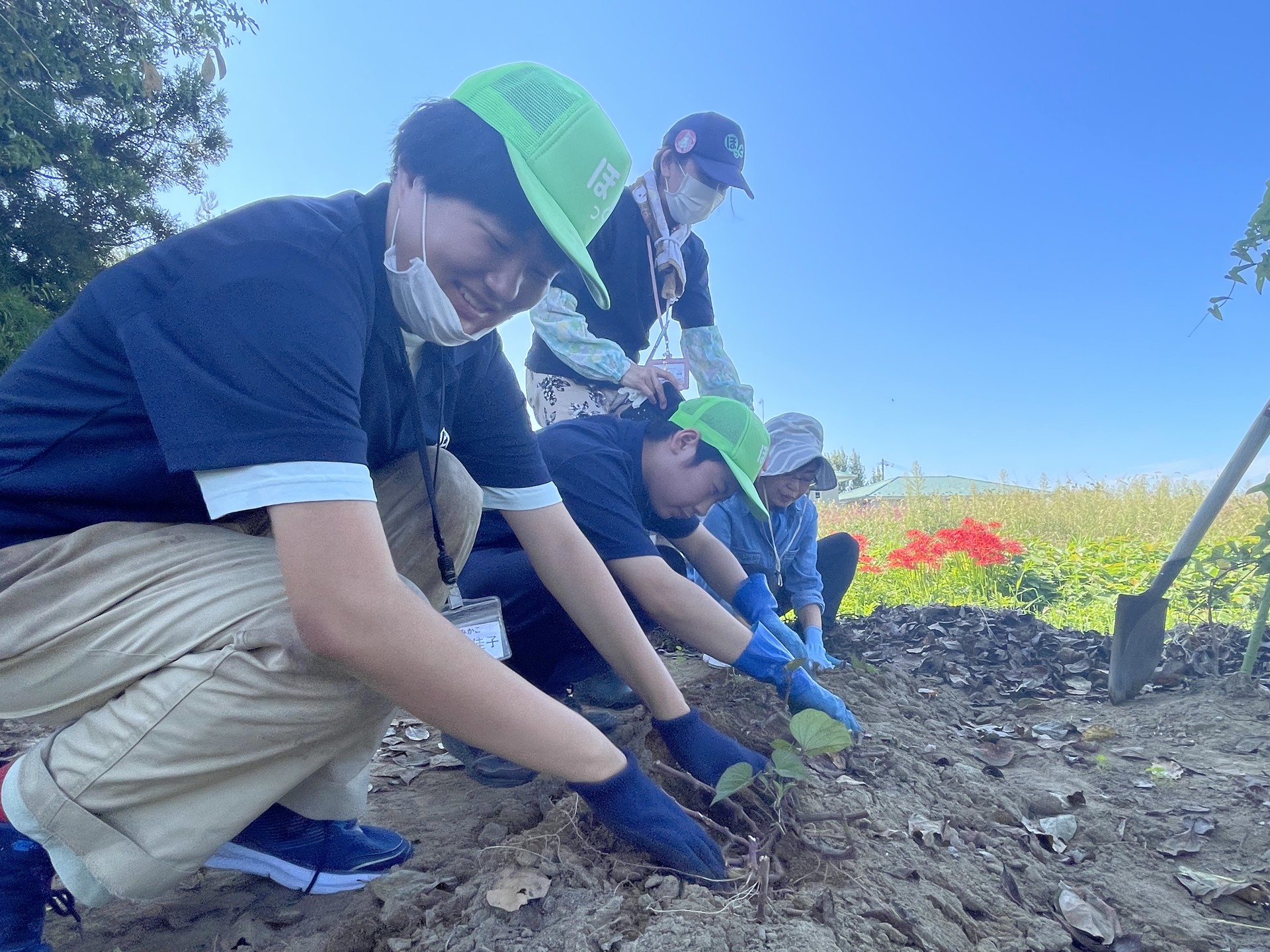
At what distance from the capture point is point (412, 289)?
139 cm

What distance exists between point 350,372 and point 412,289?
24 centimetres

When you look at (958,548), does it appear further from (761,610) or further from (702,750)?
(702,750)

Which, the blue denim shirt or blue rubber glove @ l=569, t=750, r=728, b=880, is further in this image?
the blue denim shirt

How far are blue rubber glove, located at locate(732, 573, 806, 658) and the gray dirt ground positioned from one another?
25 cm

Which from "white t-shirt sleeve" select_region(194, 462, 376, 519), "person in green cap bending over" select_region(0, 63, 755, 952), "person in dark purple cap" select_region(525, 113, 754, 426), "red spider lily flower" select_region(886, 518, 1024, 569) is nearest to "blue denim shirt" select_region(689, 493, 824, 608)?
"person in dark purple cap" select_region(525, 113, 754, 426)

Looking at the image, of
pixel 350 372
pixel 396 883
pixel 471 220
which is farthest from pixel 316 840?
pixel 471 220

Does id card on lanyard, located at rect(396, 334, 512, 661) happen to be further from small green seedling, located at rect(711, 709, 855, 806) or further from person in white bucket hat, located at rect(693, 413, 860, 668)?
person in white bucket hat, located at rect(693, 413, 860, 668)

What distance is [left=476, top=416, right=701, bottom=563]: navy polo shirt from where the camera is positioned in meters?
2.27

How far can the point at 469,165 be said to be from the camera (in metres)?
1.32

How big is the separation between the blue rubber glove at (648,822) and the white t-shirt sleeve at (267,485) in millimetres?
702

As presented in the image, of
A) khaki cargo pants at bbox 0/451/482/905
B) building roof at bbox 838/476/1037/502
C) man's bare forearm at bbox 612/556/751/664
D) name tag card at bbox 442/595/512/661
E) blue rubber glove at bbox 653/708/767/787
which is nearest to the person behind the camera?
khaki cargo pants at bbox 0/451/482/905

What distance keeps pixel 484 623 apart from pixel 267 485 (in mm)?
973

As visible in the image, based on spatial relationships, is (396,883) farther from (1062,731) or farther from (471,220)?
(1062,731)

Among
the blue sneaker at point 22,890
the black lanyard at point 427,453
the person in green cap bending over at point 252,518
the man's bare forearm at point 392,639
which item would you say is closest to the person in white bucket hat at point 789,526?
the black lanyard at point 427,453
